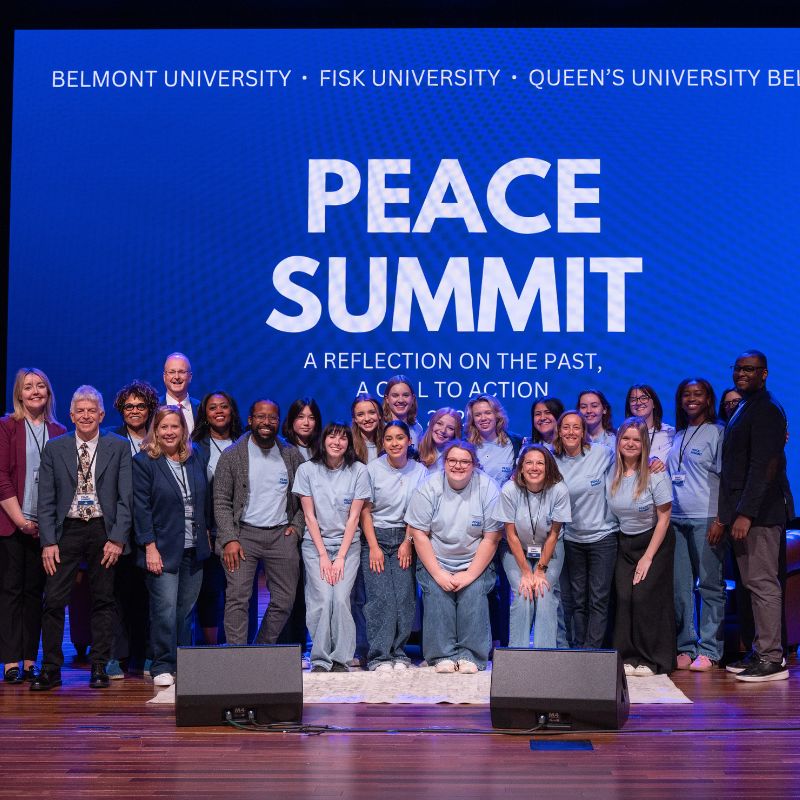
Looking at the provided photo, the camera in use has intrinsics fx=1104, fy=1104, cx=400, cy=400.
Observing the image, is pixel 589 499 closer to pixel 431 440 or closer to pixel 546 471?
pixel 546 471

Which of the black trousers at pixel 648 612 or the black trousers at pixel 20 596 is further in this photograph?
the black trousers at pixel 648 612

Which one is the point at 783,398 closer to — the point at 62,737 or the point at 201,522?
the point at 201,522

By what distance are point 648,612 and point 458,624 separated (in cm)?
94

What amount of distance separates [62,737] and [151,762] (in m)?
0.54

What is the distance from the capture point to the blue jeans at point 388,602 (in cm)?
548

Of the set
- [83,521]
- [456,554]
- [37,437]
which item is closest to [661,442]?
[456,554]

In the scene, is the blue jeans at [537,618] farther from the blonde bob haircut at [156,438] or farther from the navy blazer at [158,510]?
the blonde bob haircut at [156,438]

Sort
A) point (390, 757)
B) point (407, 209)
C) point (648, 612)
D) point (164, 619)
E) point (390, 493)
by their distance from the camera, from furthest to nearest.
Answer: point (407, 209)
point (390, 493)
point (648, 612)
point (164, 619)
point (390, 757)

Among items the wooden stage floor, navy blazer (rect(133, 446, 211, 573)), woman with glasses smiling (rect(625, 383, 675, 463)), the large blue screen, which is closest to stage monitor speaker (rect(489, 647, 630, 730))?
the wooden stage floor

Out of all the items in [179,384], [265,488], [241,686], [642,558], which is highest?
[179,384]

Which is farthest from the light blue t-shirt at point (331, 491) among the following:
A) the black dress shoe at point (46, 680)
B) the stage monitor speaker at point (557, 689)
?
the stage monitor speaker at point (557, 689)

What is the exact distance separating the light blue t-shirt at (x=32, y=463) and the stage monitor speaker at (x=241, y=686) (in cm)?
151

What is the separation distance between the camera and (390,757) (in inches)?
150

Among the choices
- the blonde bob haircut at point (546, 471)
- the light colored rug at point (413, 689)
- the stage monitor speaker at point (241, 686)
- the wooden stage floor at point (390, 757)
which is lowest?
the wooden stage floor at point (390, 757)
